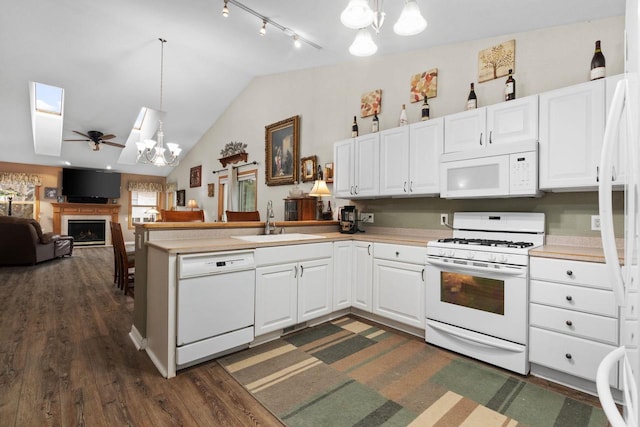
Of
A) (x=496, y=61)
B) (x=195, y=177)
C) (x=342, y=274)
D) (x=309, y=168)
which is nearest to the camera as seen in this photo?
(x=496, y=61)

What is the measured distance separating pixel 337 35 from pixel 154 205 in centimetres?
926

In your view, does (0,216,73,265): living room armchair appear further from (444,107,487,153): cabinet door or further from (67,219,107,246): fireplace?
(444,107,487,153): cabinet door

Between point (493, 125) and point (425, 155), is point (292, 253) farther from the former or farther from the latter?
point (493, 125)

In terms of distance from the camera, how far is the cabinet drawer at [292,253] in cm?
242

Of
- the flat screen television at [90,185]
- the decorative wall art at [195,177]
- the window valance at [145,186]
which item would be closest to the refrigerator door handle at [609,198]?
the decorative wall art at [195,177]

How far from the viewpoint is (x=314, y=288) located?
111 inches

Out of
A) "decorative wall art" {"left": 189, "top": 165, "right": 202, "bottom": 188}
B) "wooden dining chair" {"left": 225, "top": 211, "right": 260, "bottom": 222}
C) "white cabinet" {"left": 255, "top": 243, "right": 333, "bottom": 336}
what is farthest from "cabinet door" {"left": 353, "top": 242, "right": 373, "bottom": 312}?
"decorative wall art" {"left": 189, "top": 165, "right": 202, "bottom": 188}

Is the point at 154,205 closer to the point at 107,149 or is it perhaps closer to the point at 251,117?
the point at 107,149

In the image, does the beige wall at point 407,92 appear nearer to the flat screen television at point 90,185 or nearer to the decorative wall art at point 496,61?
the decorative wall art at point 496,61

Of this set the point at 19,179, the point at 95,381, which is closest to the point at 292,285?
the point at 95,381

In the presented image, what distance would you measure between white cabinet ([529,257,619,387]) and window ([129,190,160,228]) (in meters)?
10.3

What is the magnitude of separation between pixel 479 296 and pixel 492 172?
0.97m

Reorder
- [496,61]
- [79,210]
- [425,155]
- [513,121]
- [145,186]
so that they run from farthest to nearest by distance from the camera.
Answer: [145,186], [79,210], [425,155], [496,61], [513,121]

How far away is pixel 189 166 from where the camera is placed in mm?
8594
